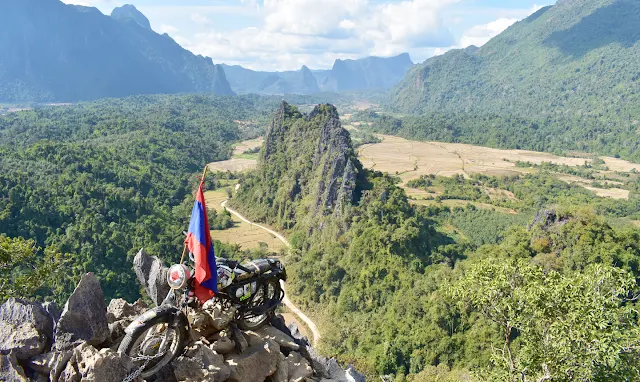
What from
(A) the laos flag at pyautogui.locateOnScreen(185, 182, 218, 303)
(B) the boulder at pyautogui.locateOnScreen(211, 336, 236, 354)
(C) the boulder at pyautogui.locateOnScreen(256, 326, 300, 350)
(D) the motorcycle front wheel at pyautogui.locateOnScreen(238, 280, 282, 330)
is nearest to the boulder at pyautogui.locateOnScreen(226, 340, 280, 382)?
(B) the boulder at pyautogui.locateOnScreen(211, 336, 236, 354)

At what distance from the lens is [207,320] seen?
25.8ft

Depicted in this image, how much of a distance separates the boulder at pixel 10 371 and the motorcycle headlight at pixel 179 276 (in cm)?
229

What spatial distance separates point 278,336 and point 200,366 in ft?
7.61

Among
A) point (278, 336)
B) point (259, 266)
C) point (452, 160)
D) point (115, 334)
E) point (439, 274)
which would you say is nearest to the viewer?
point (115, 334)

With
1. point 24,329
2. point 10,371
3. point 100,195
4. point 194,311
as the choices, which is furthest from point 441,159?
point 10,371

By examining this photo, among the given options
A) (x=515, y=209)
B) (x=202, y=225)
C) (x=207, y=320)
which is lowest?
(x=515, y=209)

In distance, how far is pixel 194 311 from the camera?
7762 millimetres

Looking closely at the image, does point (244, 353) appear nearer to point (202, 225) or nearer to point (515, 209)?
point (202, 225)

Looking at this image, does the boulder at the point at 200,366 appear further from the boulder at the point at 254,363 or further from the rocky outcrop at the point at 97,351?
the boulder at the point at 254,363

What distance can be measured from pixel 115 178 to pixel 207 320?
50036 mm

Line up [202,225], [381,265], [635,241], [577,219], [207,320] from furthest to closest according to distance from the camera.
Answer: [381,265] < [577,219] < [635,241] < [207,320] < [202,225]

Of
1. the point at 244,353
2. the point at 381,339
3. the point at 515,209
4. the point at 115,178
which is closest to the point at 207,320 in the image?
the point at 244,353

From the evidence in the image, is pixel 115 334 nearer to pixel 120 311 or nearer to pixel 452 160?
pixel 120 311

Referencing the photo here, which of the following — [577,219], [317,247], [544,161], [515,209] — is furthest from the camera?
[544,161]
